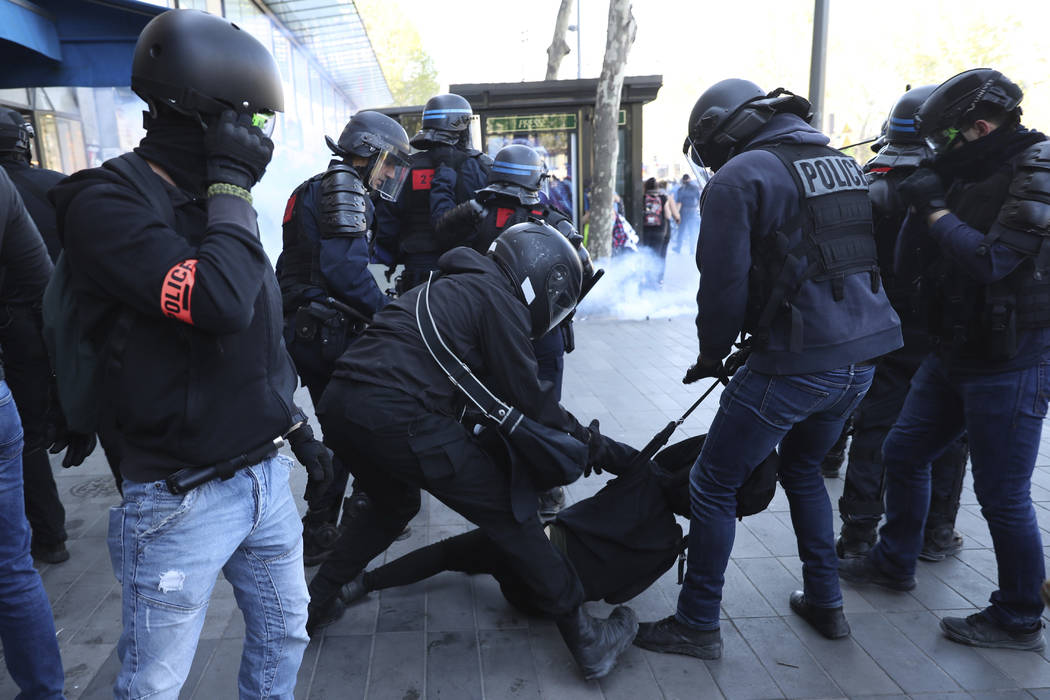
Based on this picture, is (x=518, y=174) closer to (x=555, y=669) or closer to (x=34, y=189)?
(x=34, y=189)

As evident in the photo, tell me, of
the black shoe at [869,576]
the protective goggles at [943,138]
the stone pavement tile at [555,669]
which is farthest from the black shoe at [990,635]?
the protective goggles at [943,138]

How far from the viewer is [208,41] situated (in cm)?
165

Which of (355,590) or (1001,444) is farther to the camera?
(355,590)

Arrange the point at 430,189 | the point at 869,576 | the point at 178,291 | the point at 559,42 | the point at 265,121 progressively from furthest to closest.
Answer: the point at 559,42 < the point at 430,189 < the point at 869,576 < the point at 265,121 < the point at 178,291

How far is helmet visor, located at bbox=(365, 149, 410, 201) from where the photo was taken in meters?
3.59

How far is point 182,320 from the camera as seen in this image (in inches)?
58.0

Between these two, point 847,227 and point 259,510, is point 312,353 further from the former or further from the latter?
point 847,227

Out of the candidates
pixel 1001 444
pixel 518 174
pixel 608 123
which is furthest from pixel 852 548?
pixel 608 123

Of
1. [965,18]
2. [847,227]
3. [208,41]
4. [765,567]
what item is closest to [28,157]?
[208,41]

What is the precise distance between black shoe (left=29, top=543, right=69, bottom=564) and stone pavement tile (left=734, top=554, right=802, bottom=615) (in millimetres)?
3181

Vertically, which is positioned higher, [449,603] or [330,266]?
[330,266]

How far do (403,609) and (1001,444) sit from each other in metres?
2.37

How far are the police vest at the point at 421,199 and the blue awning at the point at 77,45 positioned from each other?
205 centimetres

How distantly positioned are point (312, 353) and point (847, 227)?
232cm
